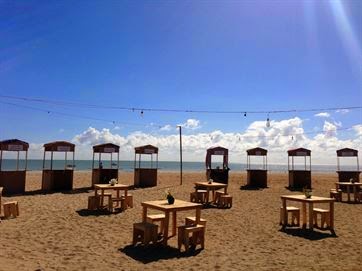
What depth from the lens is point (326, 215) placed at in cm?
815

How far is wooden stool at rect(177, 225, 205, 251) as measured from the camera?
6.15m

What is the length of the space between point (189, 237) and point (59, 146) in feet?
34.7

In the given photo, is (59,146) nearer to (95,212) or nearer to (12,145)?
(12,145)

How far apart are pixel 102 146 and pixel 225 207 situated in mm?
7867

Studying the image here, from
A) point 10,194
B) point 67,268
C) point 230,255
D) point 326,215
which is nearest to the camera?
point 67,268

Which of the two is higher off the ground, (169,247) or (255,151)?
(255,151)

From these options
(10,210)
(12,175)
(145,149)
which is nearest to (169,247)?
(10,210)

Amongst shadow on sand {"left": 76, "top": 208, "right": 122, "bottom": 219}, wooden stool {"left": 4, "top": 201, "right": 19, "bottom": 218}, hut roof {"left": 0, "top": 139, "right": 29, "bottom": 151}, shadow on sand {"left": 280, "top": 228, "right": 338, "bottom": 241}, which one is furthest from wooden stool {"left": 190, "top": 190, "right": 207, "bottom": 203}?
hut roof {"left": 0, "top": 139, "right": 29, "bottom": 151}

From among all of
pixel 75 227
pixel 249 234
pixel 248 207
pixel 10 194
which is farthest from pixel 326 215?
pixel 10 194

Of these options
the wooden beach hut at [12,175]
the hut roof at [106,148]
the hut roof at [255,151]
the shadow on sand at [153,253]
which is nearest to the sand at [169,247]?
the shadow on sand at [153,253]

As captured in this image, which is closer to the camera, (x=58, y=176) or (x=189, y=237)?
(x=189, y=237)

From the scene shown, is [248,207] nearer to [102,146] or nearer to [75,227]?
[75,227]

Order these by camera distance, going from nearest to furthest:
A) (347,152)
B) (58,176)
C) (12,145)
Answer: (12,145) < (58,176) < (347,152)

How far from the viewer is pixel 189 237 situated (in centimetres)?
640
